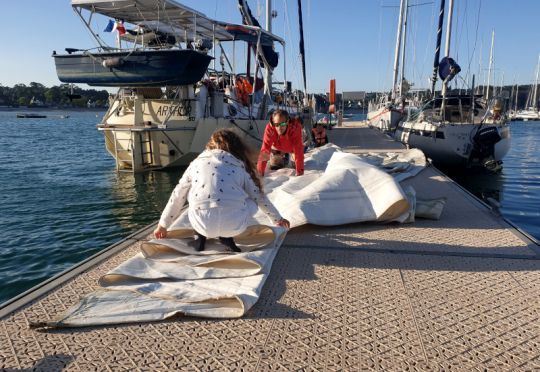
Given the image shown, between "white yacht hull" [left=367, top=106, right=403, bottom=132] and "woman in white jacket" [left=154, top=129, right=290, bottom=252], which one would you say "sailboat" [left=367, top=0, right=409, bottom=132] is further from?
"woman in white jacket" [left=154, top=129, right=290, bottom=252]

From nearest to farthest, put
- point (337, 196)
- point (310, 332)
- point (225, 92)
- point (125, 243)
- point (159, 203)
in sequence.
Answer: point (310, 332)
point (125, 243)
point (337, 196)
point (159, 203)
point (225, 92)

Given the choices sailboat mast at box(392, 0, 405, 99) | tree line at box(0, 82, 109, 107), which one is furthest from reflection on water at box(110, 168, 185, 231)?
tree line at box(0, 82, 109, 107)

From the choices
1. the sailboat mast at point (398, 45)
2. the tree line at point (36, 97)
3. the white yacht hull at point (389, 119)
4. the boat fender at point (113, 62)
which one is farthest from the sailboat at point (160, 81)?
the tree line at point (36, 97)

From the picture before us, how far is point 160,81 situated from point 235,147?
9.42 metres

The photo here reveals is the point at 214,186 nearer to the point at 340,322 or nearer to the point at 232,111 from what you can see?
the point at 340,322

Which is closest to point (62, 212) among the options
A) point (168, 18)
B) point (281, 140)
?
point (281, 140)

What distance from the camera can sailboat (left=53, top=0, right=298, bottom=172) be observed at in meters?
12.1

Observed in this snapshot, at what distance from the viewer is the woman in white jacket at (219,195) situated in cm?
345

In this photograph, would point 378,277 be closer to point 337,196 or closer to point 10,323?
point 337,196

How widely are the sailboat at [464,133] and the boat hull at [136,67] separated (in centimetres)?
816

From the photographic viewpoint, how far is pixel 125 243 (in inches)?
168

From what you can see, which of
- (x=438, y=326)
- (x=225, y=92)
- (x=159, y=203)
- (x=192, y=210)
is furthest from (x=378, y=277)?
(x=225, y=92)

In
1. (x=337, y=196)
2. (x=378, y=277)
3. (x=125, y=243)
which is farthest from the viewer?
(x=337, y=196)

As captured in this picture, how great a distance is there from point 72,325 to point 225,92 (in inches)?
566
